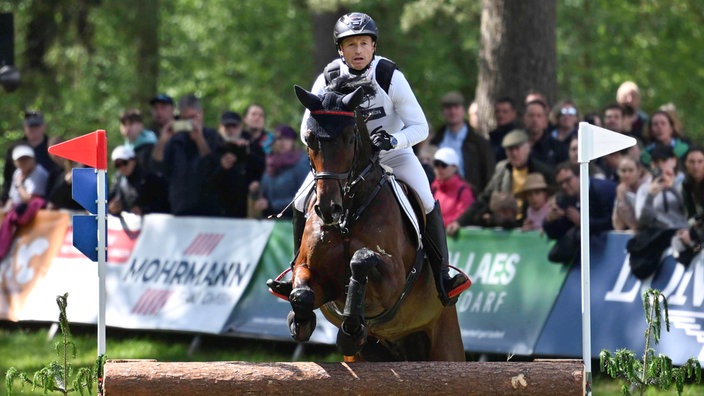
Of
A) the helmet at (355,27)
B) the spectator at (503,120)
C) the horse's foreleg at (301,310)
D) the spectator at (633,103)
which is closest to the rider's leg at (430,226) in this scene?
the helmet at (355,27)

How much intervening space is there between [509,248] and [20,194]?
645 cm

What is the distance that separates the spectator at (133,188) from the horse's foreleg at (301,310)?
6.91 m

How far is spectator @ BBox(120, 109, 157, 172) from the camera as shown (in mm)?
14554

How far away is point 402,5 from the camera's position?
23.3 meters

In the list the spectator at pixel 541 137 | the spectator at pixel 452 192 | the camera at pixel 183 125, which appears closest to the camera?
the spectator at pixel 452 192

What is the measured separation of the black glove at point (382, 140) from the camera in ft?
24.3

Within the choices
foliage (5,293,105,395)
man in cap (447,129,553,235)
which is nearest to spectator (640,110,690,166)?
man in cap (447,129,553,235)

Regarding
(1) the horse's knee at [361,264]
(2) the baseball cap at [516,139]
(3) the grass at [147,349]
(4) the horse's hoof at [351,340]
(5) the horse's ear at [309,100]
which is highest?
(5) the horse's ear at [309,100]

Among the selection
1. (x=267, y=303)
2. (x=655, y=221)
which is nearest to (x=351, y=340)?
(x=655, y=221)

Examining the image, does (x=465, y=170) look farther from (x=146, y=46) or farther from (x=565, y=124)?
(x=146, y=46)

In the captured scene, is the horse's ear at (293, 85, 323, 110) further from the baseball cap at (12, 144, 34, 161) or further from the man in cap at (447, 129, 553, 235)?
the baseball cap at (12, 144, 34, 161)

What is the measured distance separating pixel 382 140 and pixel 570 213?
12.8 feet

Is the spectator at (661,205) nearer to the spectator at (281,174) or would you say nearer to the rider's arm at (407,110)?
the rider's arm at (407,110)

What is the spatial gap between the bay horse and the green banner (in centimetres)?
311
